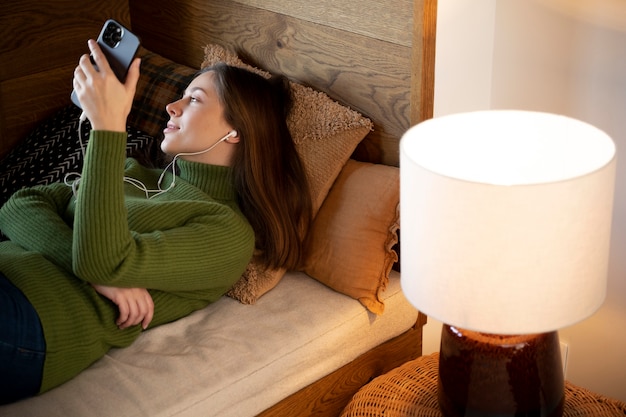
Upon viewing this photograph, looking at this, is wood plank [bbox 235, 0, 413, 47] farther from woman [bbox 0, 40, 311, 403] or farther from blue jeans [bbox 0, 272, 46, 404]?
blue jeans [bbox 0, 272, 46, 404]

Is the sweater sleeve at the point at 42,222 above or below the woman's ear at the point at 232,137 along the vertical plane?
below

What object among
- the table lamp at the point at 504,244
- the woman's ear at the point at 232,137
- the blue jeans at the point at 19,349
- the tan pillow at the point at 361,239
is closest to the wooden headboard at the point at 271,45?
the tan pillow at the point at 361,239

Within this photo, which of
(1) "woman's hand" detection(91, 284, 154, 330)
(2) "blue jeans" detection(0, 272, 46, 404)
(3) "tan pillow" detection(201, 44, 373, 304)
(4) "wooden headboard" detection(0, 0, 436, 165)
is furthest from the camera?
(3) "tan pillow" detection(201, 44, 373, 304)

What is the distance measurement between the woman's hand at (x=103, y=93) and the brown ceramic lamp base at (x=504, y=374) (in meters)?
0.71

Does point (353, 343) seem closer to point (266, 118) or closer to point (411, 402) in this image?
point (411, 402)

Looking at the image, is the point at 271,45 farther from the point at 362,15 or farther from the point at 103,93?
the point at 103,93

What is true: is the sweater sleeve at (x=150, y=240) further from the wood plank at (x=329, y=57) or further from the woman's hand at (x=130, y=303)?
the wood plank at (x=329, y=57)

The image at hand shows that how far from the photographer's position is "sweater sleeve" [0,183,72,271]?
1.65 metres

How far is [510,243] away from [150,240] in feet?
2.42

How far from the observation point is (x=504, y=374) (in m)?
1.27

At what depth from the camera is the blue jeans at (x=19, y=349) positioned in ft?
4.68

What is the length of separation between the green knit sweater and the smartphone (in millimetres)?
164

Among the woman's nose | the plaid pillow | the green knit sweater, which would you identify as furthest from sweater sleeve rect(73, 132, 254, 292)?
the plaid pillow

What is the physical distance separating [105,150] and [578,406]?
0.95 meters
